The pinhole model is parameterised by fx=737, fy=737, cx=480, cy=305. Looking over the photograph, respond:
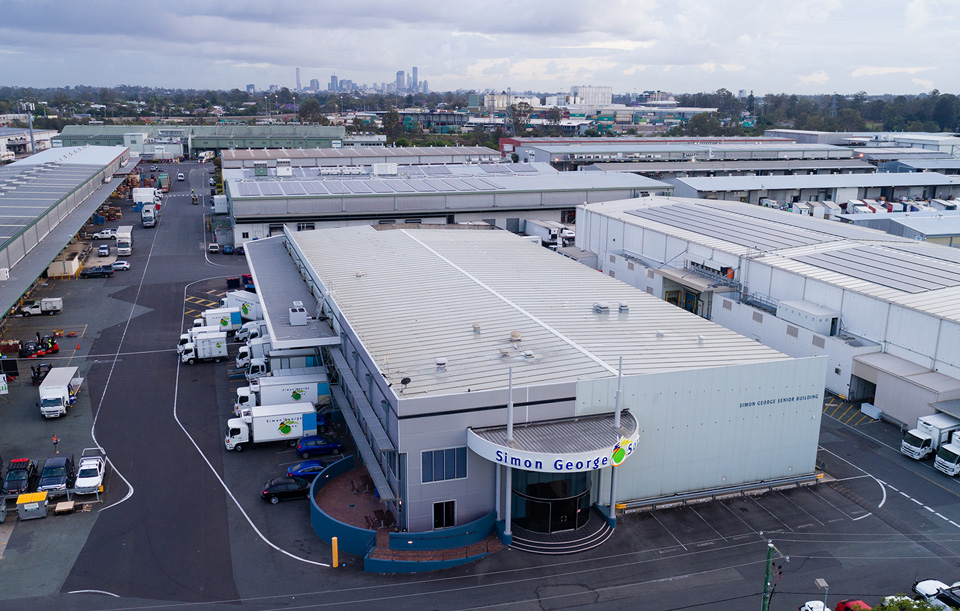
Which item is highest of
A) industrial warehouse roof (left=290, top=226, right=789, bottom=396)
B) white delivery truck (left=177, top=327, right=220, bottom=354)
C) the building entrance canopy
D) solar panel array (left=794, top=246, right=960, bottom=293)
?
solar panel array (left=794, top=246, right=960, bottom=293)

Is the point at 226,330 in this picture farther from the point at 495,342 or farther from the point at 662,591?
the point at 662,591

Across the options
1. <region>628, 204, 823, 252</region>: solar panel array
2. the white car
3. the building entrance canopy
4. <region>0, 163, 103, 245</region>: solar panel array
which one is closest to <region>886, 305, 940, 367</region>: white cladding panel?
<region>628, 204, 823, 252</region>: solar panel array

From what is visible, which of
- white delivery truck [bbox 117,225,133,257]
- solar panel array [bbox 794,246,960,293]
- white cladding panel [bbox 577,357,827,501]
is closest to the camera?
white cladding panel [bbox 577,357,827,501]

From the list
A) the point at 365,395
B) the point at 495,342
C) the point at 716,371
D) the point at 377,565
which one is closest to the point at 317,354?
the point at 365,395

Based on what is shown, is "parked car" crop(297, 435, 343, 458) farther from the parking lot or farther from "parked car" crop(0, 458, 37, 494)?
"parked car" crop(0, 458, 37, 494)

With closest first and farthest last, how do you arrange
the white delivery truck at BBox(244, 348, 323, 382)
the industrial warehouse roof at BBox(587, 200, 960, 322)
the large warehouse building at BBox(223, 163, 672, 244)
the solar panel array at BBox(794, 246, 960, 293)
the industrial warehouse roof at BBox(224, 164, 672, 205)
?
the white delivery truck at BBox(244, 348, 323, 382)
the industrial warehouse roof at BBox(587, 200, 960, 322)
the solar panel array at BBox(794, 246, 960, 293)
the large warehouse building at BBox(223, 163, 672, 244)
the industrial warehouse roof at BBox(224, 164, 672, 205)

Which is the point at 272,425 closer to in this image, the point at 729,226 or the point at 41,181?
the point at 729,226
